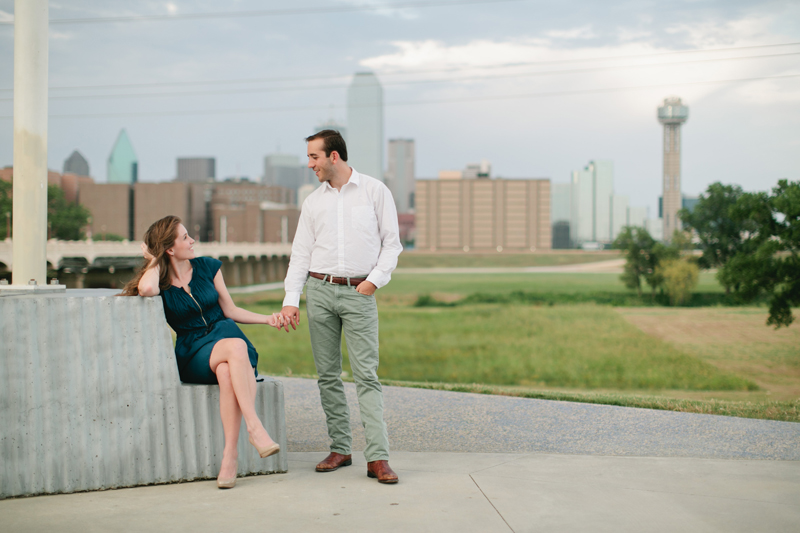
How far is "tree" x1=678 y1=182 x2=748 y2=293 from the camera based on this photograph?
52875mm

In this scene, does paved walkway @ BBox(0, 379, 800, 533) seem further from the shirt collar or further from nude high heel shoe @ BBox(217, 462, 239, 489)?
the shirt collar

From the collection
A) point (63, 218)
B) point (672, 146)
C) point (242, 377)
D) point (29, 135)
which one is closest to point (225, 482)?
point (242, 377)

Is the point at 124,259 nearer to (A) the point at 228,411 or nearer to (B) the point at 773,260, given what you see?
(B) the point at 773,260

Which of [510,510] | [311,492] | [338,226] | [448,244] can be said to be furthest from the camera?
[448,244]

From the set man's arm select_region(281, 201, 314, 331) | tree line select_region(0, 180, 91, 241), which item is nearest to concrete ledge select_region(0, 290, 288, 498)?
man's arm select_region(281, 201, 314, 331)

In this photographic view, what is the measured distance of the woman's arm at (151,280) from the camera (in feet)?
11.8

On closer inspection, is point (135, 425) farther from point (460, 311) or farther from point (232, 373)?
point (460, 311)

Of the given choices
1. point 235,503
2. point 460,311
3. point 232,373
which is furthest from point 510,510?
point 460,311

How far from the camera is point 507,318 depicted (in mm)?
57344

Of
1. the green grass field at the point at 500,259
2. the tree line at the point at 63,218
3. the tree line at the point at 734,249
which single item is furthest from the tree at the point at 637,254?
the tree line at the point at 63,218

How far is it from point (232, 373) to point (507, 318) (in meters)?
54.8

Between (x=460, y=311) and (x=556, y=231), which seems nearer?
(x=460, y=311)

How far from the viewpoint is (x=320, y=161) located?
382 cm

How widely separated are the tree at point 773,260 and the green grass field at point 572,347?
11.0 ft
